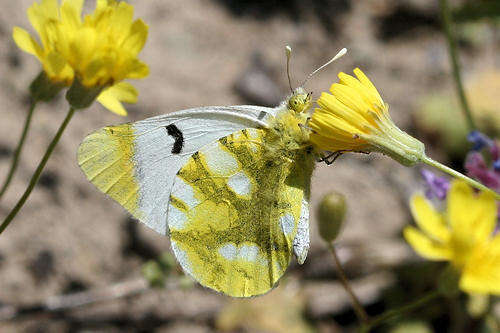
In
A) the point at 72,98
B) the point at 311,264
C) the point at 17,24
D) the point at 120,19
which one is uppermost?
the point at 120,19

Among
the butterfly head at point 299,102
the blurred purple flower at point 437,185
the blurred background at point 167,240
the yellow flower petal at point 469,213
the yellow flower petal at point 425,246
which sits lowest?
the blurred background at point 167,240

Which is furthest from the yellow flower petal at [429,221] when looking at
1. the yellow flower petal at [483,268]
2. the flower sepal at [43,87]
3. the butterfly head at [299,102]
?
the flower sepal at [43,87]

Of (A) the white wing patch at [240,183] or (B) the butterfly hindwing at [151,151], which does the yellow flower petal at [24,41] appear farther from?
(A) the white wing patch at [240,183]

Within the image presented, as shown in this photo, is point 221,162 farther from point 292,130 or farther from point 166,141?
point 292,130

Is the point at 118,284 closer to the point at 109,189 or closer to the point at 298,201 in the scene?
the point at 109,189

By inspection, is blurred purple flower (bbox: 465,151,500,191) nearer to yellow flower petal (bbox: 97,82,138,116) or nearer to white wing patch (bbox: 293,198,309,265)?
white wing patch (bbox: 293,198,309,265)

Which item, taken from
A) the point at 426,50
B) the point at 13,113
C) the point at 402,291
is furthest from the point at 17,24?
the point at 426,50

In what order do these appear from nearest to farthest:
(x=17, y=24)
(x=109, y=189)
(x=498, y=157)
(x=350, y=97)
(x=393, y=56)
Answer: (x=350, y=97), (x=109, y=189), (x=498, y=157), (x=17, y=24), (x=393, y=56)
